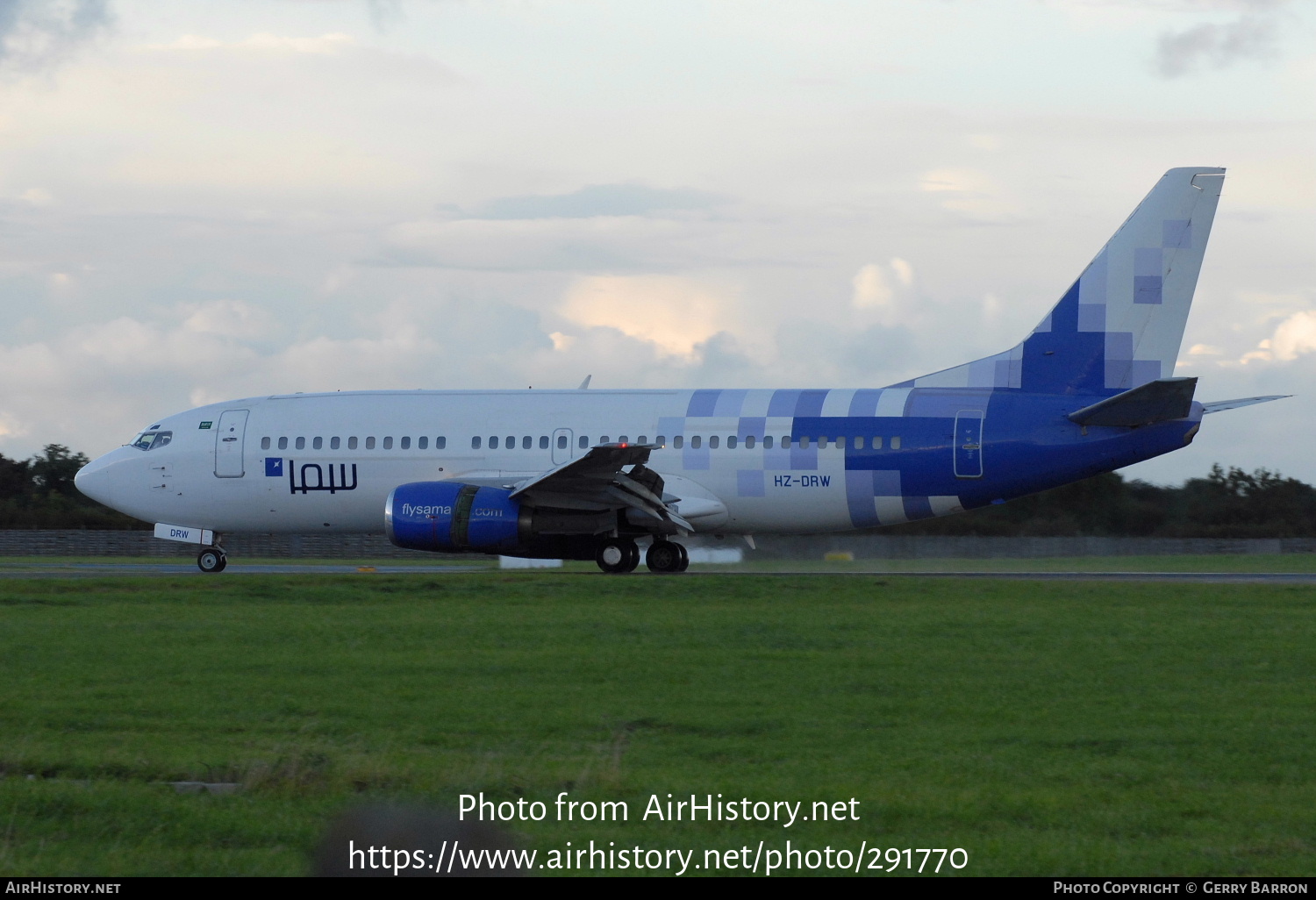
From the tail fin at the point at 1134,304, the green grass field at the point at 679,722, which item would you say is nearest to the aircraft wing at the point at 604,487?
the green grass field at the point at 679,722

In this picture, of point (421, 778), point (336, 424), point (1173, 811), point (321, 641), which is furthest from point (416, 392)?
point (1173, 811)

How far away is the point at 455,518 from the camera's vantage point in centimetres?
2453

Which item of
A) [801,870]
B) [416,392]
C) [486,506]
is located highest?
[416,392]

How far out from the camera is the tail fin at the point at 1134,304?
2542 cm

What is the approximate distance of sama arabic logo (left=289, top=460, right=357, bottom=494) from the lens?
1099 inches

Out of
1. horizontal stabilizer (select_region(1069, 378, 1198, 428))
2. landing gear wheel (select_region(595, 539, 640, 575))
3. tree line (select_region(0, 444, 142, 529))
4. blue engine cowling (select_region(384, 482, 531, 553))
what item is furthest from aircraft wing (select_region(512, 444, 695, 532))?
tree line (select_region(0, 444, 142, 529))

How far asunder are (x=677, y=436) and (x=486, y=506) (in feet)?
12.9

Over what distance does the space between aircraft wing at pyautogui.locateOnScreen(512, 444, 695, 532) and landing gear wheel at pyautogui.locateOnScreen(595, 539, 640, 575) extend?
82 cm

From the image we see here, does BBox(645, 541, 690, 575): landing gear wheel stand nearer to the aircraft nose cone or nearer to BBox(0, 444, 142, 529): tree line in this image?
the aircraft nose cone

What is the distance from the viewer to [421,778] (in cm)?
896

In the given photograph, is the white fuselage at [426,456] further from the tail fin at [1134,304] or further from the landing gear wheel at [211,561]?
the tail fin at [1134,304]

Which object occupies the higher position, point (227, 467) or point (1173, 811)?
point (227, 467)

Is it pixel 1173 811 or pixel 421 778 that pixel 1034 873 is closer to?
pixel 1173 811

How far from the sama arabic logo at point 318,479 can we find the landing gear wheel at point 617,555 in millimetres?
5314
